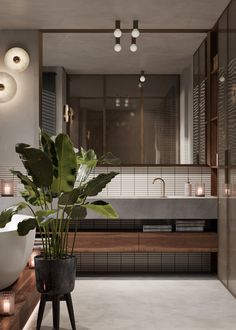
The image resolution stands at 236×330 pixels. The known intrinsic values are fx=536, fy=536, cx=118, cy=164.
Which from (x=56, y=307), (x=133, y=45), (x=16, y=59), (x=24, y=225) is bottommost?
(x=56, y=307)

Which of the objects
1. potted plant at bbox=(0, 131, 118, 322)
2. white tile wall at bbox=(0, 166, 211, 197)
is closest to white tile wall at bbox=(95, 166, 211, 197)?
white tile wall at bbox=(0, 166, 211, 197)

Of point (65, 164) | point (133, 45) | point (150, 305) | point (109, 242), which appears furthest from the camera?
point (133, 45)

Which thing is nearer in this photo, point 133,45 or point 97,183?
point 97,183

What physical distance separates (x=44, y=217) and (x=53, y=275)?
1.26 feet

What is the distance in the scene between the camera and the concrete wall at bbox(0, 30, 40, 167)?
5391mm

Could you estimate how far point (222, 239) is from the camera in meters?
4.99

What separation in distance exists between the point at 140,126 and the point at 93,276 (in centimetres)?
158

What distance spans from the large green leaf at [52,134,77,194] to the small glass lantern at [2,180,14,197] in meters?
2.21

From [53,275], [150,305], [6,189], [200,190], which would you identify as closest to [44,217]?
[53,275]

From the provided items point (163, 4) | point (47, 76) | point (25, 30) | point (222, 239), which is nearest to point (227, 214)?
point (222, 239)

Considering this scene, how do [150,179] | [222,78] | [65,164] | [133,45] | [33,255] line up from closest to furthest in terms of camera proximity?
[65,164] → [33,255] → [222,78] → [133,45] → [150,179]

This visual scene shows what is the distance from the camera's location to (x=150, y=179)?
5711 mm

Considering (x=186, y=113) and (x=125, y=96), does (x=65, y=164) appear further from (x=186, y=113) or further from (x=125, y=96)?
(x=186, y=113)

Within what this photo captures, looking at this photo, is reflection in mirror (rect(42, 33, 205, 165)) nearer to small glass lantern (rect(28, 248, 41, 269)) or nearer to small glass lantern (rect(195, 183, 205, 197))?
small glass lantern (rect(195, 183, 205, 197))
